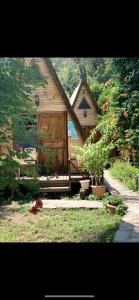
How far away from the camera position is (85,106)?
19109 mm

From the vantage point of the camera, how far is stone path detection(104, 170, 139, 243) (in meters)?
6.32

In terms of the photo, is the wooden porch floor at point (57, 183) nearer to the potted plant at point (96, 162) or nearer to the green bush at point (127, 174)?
the potted plant at point (96, 162)

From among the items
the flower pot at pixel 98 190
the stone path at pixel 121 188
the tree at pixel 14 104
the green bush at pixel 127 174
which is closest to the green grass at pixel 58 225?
the stone path at pixel 121 188

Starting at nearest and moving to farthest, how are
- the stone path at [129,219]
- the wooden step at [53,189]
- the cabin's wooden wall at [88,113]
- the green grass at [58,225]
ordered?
the stone path at [129,219], the green grass at [58,225], the wooden step at [53,189], the cabin's wooden wall at [88,113]

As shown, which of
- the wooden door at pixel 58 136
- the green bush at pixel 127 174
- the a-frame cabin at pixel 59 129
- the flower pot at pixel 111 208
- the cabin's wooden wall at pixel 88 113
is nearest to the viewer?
the flower pot at pixel 111 208

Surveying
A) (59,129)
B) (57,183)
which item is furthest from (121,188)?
(59,129)

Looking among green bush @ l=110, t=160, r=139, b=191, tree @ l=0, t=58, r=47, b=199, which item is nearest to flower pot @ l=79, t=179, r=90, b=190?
green bush @ l=110, t=160, r=139, b=191

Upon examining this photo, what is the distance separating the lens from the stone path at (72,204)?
9.50 meters

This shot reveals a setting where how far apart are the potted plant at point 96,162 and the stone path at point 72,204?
0.52 meters

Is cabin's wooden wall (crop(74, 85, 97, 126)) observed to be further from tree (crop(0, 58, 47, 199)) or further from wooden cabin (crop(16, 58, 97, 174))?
tree (crop(0, 58, 47, 199))

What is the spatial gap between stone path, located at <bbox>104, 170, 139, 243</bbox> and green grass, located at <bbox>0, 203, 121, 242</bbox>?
0.21m

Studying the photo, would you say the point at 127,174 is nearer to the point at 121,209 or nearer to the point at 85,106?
the point at 121,209
